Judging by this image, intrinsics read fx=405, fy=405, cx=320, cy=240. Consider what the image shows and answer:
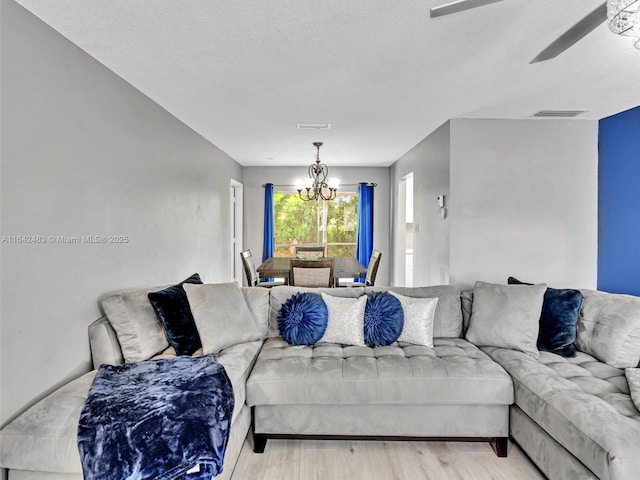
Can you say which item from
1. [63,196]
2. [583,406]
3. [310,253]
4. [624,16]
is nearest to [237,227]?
[310,253]

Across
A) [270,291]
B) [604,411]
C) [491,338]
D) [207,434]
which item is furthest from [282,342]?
→ [604,411]

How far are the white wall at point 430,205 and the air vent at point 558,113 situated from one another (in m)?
0.85

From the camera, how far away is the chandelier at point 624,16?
1364mm

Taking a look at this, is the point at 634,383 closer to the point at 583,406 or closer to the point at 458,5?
the point at 583,406

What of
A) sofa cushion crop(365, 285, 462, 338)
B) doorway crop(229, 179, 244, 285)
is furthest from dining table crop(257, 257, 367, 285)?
doorway crop(229, 179, 244, 285)

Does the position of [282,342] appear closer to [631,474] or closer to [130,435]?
[130,435]

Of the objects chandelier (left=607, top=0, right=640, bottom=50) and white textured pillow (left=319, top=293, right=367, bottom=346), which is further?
white textured pillow (left=319, top=293, right=367, bottom=346)

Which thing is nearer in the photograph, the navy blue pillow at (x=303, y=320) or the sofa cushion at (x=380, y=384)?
the sofa cushion at (x=380, y=384)

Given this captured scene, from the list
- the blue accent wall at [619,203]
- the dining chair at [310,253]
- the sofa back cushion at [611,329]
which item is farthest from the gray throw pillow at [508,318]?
the dining chair at [310,253]

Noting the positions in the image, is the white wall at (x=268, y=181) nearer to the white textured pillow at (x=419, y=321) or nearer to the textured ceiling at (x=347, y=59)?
the textured ceiling at (x=347, y=59)

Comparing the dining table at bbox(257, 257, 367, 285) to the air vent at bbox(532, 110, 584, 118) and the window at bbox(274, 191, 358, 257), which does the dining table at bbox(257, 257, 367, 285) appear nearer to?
the air vent at bbox(532, 110, 584, 118)

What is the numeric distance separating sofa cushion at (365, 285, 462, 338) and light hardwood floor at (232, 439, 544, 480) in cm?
81

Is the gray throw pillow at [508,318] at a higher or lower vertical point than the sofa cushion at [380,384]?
higher

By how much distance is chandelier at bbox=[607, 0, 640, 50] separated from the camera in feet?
4.48
